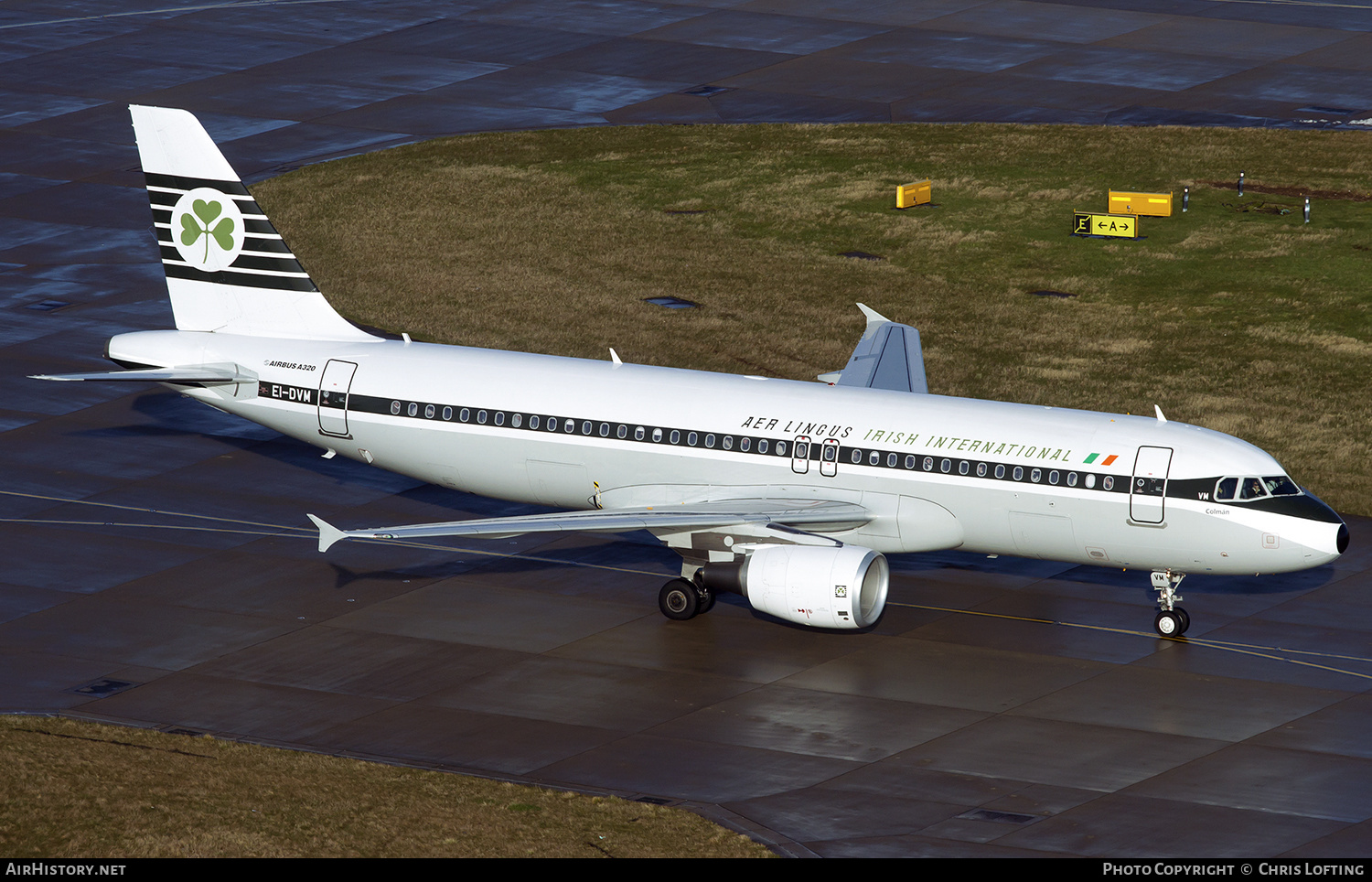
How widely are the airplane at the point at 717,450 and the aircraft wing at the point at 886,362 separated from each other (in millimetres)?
117

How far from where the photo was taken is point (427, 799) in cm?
3269

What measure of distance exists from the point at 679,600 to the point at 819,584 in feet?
15.5

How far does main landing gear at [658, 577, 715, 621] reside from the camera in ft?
136

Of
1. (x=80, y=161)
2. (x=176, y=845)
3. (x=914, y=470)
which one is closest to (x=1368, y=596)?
(x=914, y=470)

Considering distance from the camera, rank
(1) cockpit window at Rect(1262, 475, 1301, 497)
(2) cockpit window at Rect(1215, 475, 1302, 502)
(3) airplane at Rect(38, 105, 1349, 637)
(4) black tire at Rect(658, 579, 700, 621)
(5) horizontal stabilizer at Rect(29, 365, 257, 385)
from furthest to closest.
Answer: (5) horizontal stabilizer at Rect(29, 365, 257, 385) < (4) black tire at Rect(658, 579, 700, 621) < (1) cockpit window at Rect(1262, 475, 1301, 497) < (3) airplane at Rect(38, 105, 1349, 637) < (2) cockpit window at Rect(1215, 475, 1302, 502)

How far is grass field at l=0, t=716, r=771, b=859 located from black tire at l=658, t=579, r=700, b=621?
8.99 metres

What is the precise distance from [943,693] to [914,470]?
17.8 feet

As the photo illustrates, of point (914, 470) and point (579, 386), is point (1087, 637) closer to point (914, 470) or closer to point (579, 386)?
point (914, 470)

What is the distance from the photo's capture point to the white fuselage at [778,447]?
39.2 m

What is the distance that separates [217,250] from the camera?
4747 cm

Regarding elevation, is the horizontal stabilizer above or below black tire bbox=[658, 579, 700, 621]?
above

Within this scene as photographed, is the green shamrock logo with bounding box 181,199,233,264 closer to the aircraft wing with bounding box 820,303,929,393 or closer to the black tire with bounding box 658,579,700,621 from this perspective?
the black tire with bounding box 658,579,700,621

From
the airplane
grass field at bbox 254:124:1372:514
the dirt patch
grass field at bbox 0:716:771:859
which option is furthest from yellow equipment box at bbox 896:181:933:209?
grass field at bbox 0:716:771:859

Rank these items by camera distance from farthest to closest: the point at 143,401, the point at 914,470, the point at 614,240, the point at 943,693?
the point at 614,240 → the point at 143,401 → the point at 914,470 → the point at 943,693
